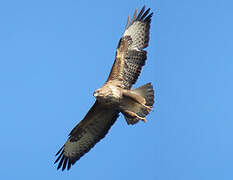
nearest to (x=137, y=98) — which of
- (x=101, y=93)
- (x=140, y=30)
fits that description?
(x=101, y=93)

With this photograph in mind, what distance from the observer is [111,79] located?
21.2ft

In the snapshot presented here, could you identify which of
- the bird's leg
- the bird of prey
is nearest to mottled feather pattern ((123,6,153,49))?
the bird of prey

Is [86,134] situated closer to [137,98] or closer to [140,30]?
[137,98]

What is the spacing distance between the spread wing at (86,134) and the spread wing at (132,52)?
0.47 m

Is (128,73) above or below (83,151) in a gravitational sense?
above

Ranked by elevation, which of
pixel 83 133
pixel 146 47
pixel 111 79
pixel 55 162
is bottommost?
pixel 55 162

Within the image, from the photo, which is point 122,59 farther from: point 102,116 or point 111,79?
point 102,116

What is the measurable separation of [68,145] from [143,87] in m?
1.42

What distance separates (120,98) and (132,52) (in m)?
0.77

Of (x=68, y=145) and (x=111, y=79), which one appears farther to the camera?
(x=68, y=145)

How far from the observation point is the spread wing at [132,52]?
21.3 ft

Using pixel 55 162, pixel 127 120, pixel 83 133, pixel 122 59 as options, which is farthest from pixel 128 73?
pixel 55 162

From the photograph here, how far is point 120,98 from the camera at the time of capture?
20.1 feet

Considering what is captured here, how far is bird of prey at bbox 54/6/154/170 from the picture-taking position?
618 centimetres
